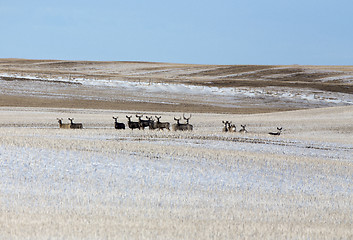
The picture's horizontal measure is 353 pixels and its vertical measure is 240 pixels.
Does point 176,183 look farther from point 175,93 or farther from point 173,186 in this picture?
point 175,93

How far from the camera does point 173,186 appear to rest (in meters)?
15.6

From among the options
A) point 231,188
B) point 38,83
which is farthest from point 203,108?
point 231,188

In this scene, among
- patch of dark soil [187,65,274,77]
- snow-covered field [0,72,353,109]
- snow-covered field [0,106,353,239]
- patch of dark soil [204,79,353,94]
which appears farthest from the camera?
patch of dark soil [187,65,274,77]

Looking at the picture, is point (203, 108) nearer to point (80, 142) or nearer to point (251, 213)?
point (80, 142)

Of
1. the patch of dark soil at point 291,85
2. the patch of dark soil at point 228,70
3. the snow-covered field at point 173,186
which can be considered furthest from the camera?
the patch of dark soil at point 228,70

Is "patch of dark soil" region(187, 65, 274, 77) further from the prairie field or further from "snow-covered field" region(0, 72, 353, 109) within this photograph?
the prairie field

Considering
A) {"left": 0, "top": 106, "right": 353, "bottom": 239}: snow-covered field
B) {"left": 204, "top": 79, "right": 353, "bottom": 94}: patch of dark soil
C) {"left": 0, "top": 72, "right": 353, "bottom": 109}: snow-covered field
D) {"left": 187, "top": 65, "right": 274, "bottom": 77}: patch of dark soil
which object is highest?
{"left": 187, "top": 65, "right": 274, "bottom": 77}: patch of dark soil

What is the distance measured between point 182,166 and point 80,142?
14.3ft

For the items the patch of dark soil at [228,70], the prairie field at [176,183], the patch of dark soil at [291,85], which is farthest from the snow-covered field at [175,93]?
the patch of dark soil at [228,70]

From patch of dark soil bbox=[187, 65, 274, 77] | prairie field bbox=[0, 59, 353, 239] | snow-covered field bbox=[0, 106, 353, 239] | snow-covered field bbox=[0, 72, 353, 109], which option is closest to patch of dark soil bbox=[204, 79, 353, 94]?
snow-covered field bbox=[0, 72, 353, 109]

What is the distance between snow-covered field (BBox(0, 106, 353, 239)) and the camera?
10.7m

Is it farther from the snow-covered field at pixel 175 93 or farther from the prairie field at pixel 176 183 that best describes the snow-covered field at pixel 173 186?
the snow-covered field at pixel 175 93

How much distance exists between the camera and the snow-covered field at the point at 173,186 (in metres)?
10.7

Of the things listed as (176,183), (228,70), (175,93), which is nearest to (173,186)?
(176,183)
